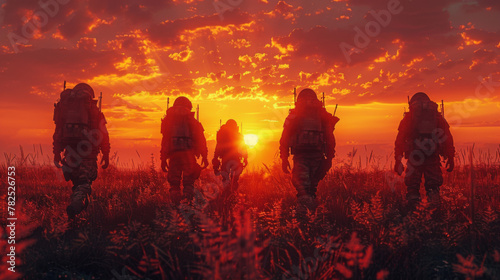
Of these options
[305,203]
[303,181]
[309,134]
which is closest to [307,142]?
[309,134]

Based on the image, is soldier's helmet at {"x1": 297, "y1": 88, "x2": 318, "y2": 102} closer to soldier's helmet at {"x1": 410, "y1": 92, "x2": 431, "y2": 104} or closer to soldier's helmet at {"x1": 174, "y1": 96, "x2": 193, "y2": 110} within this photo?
soldier's helmet at {"x1": 410, "y1": 92, "x2": 431, "y2": 104}

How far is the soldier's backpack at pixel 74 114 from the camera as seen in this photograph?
287 inches

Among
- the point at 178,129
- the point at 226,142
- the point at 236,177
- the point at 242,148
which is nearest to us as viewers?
the point at 178,129

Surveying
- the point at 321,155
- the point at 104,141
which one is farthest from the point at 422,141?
the point at 104,141

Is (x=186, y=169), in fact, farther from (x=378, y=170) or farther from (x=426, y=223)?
(x=378, y=170)

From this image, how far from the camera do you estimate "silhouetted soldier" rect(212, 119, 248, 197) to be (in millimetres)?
10570

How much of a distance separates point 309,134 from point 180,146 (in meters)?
2.83

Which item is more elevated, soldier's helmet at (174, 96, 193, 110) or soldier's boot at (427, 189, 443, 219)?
soldier's helmet at (174, 96, 193, 110)

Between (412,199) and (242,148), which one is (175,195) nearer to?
(242,148)

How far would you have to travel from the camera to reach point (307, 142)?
7.13m

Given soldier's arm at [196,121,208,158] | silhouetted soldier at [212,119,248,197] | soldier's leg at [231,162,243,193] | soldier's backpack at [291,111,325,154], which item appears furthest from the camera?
silhouetted soldier at [212,119,248,197]

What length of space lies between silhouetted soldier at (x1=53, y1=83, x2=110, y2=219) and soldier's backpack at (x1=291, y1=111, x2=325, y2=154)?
4.16 m

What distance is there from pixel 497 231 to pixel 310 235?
2.73 m

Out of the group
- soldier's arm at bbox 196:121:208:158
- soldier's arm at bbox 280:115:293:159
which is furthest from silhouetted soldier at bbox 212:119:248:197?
soldier's arm at bbox 280:115:293:159
